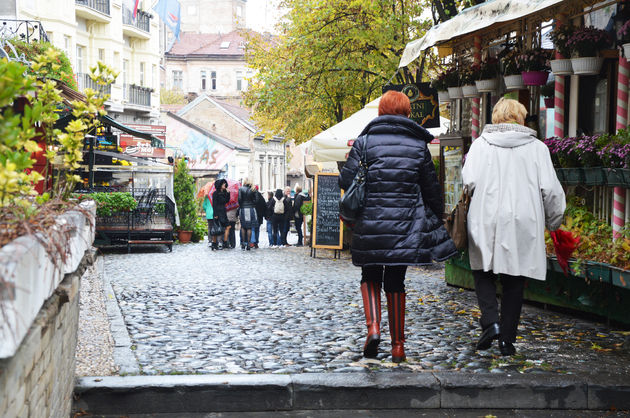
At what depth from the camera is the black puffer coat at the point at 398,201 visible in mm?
5996

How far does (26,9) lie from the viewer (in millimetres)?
30875

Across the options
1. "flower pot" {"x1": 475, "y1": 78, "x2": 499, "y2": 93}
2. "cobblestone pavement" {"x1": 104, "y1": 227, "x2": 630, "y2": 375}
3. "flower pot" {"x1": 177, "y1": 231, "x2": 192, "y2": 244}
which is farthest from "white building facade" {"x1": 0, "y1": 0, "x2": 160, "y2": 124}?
"flower pot" {"x1": 475, "y1": 78, "x2": 499, "y2": 93}

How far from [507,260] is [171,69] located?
3455 inches

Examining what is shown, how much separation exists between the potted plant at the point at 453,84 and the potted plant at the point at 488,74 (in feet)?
2.37

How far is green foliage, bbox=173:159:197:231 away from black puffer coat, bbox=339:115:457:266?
18.5 m

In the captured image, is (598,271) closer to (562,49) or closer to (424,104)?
(562,49)

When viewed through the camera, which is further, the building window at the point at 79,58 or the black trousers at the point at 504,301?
the building window at the point at 79,58

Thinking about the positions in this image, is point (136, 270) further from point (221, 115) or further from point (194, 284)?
point (221, 115)

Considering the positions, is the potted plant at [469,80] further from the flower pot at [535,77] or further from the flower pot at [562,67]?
the flower pot at [562,67]

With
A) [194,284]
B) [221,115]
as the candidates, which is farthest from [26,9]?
[221,115]

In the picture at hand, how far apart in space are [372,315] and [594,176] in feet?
9.93

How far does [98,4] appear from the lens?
38250 mm

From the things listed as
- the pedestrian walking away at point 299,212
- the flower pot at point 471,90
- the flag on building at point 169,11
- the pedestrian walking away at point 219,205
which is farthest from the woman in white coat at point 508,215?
the flag on building at point 169,11

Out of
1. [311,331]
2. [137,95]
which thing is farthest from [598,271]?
[137,95]
